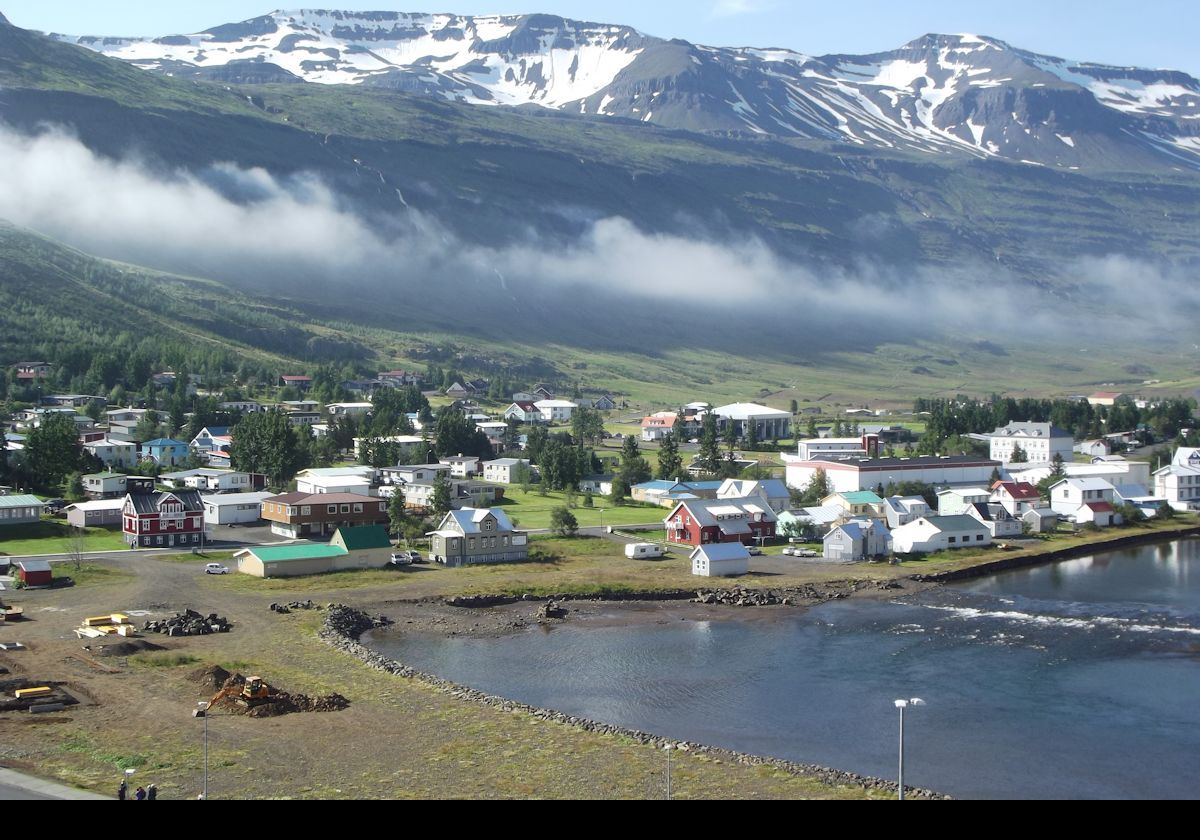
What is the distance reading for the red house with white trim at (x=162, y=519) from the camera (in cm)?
4572

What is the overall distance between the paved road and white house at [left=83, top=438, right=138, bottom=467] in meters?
45.3

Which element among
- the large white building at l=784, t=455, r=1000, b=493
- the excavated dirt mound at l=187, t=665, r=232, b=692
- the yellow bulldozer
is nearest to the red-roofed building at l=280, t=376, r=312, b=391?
the large white building at l=784, t=455, r=1000, b=493

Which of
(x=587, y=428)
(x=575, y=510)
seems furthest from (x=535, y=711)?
(x=587, y=428)

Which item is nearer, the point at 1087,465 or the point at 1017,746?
the point at 1017,746

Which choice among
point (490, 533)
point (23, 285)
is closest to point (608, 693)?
point (490, 533)

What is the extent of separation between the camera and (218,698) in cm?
2566

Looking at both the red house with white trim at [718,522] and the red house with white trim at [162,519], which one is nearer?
the red house with white trim at [162,519]

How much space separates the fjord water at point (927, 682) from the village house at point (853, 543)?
6255mm

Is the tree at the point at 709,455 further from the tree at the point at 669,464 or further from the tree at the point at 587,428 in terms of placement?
the tree at the point at 587,428

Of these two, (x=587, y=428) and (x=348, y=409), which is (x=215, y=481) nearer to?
(x=587, y=428)

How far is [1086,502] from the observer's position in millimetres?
58781

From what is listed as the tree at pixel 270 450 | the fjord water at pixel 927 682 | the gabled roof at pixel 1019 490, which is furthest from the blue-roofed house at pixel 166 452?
the gabled roof at pixel 1019 490
